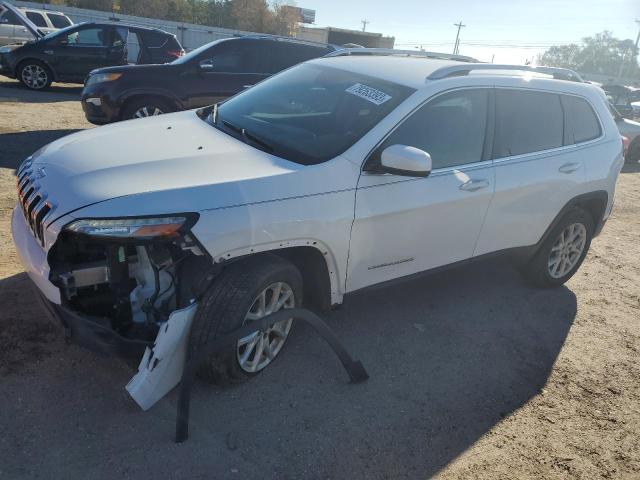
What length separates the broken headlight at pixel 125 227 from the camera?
2.48m

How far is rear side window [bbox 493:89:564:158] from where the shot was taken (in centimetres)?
395

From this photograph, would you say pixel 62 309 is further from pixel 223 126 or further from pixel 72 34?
pixel 72 34

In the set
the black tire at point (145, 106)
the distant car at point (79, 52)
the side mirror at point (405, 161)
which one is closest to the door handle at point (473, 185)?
A: the side mirror at point (405, 161)

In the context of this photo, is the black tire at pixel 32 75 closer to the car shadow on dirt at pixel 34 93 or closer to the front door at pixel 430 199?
the car shadow on dirt at pixel 34 93

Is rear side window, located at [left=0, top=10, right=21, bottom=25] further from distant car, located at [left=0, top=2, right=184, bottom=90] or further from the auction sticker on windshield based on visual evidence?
the auction sticker on windshield

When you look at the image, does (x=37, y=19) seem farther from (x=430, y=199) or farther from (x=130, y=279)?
(x=430, y=199)

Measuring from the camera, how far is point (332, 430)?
9.39 ft

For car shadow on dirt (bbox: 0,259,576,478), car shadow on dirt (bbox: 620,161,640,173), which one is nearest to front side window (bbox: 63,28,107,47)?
car shadow on dirt (bbox: 0,259,576,478)

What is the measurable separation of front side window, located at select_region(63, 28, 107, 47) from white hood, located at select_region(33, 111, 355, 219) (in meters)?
10.7

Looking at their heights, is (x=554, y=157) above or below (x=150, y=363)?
above

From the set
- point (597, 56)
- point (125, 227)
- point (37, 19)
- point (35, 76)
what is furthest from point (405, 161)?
point (597, 56)

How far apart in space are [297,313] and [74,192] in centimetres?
131

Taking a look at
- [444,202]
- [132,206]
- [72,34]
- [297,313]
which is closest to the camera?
[132,206]

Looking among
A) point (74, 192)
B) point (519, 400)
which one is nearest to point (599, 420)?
point (519, 400)
